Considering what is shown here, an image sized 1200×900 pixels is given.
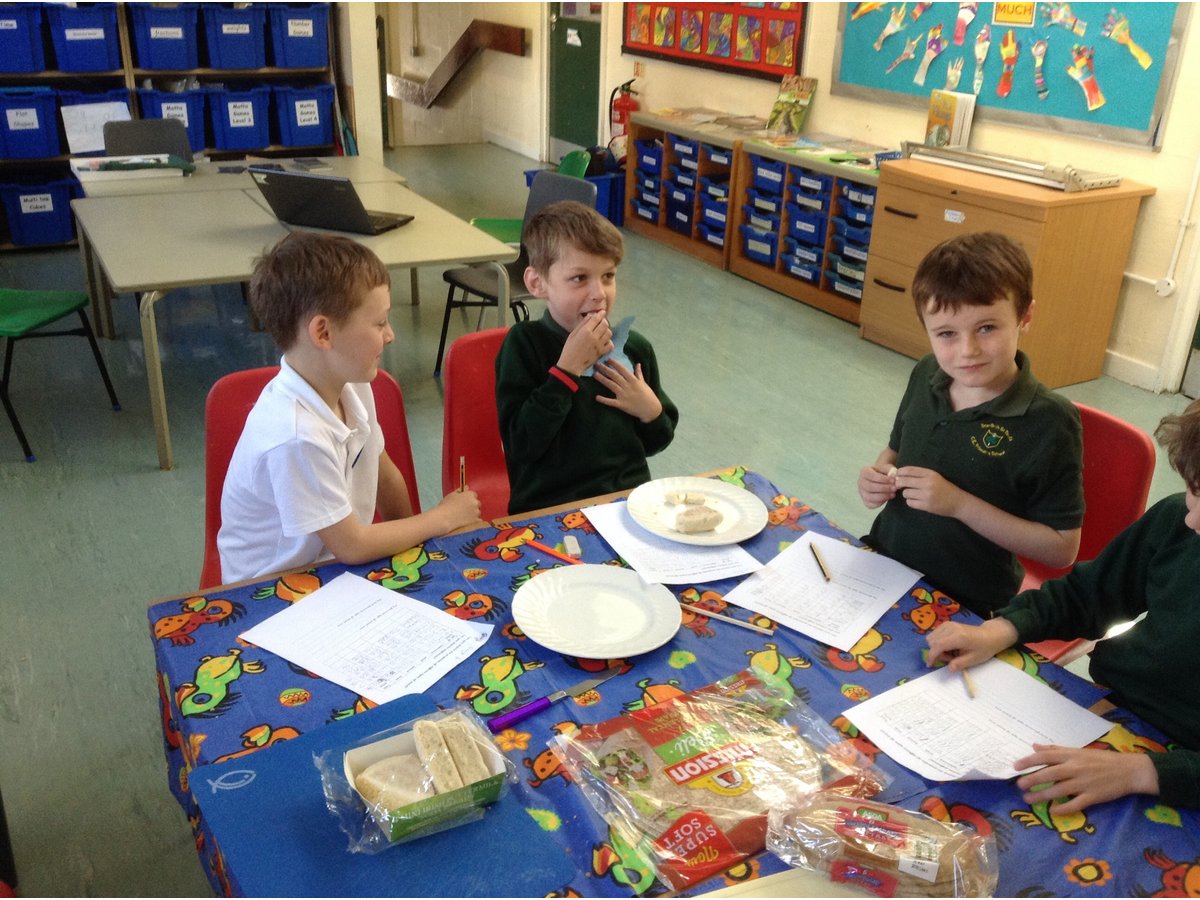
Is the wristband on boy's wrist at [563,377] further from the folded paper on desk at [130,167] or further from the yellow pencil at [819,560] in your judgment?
the folded paper on desk at [130,167]

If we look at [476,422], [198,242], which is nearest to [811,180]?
[198,242]

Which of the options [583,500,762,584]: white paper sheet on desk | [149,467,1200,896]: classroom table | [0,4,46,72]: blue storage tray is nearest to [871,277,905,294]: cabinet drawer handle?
[149,467,1200,896]: classroom table

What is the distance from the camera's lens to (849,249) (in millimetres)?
4586

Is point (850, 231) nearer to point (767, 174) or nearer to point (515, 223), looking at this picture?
point (767, 174)

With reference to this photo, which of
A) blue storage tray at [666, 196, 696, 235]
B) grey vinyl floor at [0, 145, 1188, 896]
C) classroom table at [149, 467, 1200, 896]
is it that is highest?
classroom table at [149, 467, 1200, 896]

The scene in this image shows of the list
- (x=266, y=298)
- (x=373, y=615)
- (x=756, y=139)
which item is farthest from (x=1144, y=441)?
(x=756, y=139)

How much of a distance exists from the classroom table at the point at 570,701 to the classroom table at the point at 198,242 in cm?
183

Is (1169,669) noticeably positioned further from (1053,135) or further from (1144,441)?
(1053,135)

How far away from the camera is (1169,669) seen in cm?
116

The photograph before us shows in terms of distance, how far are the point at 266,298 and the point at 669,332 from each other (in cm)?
306

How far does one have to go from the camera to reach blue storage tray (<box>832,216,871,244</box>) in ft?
14.7

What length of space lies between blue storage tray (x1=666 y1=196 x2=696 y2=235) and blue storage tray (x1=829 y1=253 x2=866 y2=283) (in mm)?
1166

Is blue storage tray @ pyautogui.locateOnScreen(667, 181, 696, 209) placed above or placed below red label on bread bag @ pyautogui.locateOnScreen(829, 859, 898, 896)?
below

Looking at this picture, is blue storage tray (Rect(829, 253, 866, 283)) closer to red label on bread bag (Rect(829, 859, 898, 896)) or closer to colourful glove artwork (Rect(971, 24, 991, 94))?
colourful glove artwork (Rect(971, 24, 991, 94))
